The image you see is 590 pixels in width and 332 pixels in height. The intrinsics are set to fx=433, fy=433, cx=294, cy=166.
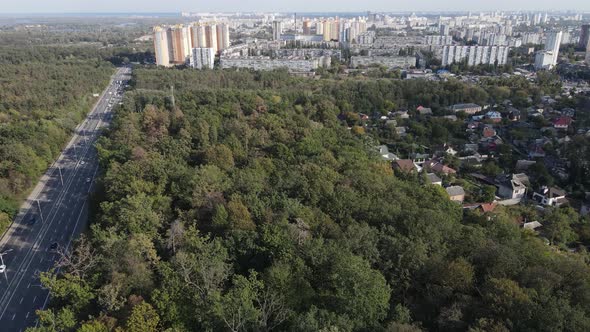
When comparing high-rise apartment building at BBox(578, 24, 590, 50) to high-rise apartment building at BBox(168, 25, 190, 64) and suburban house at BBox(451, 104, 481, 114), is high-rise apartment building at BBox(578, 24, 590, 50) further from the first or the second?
high-rise apartment building at BBox(168, 25, 190, 64)

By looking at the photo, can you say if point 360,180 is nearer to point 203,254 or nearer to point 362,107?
point 203,254

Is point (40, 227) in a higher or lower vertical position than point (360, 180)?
lower

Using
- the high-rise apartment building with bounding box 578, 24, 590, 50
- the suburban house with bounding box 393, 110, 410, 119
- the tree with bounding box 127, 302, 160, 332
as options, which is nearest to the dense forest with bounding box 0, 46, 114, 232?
the tree with bounding box 127, 302, 160, 332

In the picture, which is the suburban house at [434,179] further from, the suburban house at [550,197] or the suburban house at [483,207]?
the suburban house at [550,197]

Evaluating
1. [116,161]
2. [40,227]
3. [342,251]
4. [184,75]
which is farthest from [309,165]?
[184,75]

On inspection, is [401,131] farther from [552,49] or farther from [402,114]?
[552,49]

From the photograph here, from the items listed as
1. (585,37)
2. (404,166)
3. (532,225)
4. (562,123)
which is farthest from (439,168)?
(585,37)
